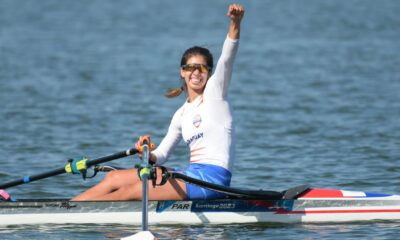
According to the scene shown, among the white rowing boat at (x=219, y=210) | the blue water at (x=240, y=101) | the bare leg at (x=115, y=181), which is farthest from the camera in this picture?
the blue water at (x=240, y=101)

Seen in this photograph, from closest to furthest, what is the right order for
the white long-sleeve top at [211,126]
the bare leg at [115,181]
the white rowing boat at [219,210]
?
the white long-sleeve top at [211,126] < the bare leg at [115,181] < the white rowing boat at [219,210]

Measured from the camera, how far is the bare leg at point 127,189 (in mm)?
10477

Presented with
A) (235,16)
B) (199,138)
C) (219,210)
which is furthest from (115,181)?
(235,16)

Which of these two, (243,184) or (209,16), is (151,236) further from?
(209,16)

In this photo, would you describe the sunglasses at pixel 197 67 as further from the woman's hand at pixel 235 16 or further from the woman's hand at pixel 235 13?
the woman's hand at pixel 235 13

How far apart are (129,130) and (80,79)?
8.40 meters

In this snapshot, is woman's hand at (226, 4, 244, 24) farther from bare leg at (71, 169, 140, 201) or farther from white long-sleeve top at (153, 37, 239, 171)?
bare leg at (71, 169, 140, 201)

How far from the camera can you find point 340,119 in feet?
62.1

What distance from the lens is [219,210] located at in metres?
10.6

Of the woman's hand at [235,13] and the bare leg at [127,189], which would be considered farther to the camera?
the bare leg at [127,189]

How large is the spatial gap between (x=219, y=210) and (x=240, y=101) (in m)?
11.5

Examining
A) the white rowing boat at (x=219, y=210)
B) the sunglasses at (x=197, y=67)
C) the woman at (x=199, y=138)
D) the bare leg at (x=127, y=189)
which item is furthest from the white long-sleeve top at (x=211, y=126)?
the white rowing boat at (x=219, y=210)

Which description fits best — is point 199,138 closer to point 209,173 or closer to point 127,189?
point 209,173

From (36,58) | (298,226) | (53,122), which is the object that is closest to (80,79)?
(36,58)
